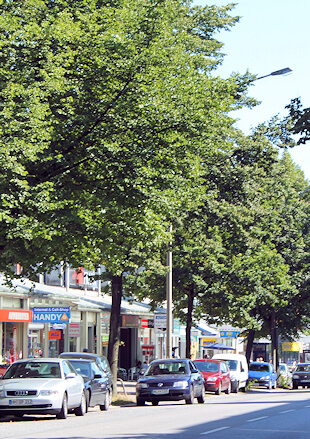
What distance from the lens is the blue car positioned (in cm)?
5053

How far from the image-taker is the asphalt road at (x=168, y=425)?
50.8ft

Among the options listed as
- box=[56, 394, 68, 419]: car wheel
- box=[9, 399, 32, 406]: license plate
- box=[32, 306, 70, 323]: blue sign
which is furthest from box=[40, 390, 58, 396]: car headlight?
box=[32, 306, 70, 323]: blue sign

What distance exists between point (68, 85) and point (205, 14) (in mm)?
13692

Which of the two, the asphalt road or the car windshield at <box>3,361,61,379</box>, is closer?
the asphalt road

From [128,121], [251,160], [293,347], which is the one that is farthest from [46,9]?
[293,347]

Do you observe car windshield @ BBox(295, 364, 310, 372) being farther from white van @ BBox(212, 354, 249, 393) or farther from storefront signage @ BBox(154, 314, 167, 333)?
storefront signage @ BBox(154, 314, 167, 333)

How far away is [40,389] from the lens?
19.2 m

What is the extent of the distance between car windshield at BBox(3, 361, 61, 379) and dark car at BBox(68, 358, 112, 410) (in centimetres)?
240

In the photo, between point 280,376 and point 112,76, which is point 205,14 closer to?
point 112,76

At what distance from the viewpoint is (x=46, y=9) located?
69.9 ft

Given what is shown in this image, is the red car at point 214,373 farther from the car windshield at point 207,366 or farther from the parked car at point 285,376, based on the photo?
the parked car at point 285,376

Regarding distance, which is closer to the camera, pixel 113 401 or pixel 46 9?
pixel 46 9

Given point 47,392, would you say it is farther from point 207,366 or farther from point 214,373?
point 207,366

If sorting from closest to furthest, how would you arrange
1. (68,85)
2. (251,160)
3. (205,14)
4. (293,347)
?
(68,85)
(205,14)
(251,160)
(293,347)
